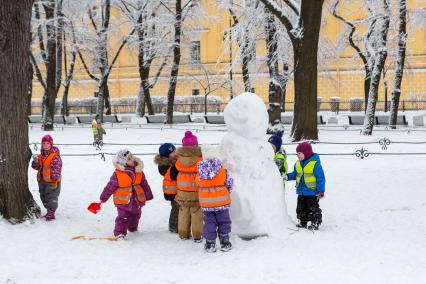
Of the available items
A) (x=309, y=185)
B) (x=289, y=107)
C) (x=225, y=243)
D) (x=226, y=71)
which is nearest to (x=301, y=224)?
(x=309, y=185)

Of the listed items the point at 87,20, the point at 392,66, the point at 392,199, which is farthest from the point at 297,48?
the point at 87,20

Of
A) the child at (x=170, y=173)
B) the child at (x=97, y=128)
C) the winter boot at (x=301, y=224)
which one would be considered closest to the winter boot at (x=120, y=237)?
the child at (x=170, y=173)

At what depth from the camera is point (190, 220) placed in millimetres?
6676

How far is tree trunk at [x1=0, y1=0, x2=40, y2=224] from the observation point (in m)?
6.86

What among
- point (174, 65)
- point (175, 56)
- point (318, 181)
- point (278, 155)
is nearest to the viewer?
point (318, 181)

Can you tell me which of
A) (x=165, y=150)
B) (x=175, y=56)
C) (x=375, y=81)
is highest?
(x=175, y=56)

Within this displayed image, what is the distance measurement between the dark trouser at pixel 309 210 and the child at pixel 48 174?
3.52 metres

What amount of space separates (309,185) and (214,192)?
5.15ft

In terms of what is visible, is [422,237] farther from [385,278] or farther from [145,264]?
[145,264]

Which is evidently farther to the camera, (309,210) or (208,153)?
(309,210)

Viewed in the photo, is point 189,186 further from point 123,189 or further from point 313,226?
point 313,226

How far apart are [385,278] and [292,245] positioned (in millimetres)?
1370

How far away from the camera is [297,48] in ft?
52.0

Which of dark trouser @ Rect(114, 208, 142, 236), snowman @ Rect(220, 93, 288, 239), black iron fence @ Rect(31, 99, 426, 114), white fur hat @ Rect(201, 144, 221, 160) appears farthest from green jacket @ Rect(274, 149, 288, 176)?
black iron fence @ Rect(31, 99, 426, 114)
